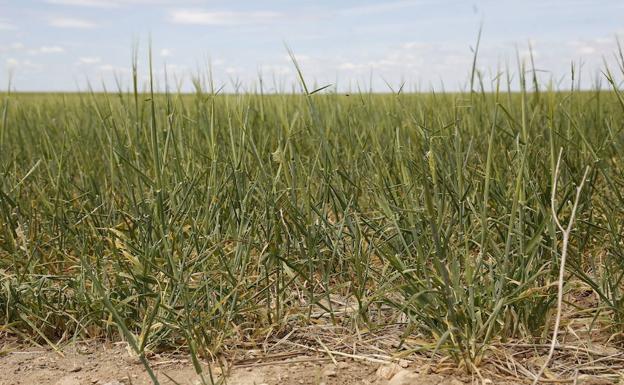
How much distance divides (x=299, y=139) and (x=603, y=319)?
58.5 inches

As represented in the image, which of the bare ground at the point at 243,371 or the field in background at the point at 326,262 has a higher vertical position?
the field in background at the point at 326,262

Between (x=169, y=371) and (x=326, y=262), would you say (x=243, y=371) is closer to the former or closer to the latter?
(x=169, y=371)

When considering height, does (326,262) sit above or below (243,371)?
above

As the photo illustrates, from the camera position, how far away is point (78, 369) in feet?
5.04

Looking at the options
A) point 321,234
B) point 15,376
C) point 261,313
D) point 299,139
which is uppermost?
point 299,139

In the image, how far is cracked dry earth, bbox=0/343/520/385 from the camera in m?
1.38

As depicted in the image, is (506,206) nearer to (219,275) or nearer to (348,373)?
(348,373)

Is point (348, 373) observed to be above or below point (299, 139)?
below

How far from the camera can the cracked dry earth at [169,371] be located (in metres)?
1.38

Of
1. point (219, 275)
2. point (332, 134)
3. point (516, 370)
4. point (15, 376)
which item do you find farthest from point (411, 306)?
point (332, 134)

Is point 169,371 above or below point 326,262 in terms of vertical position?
below

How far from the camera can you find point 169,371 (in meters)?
1.46

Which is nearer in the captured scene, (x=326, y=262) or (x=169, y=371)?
(x=169, y=371)

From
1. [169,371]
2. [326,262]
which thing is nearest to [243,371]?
[169,371]
